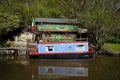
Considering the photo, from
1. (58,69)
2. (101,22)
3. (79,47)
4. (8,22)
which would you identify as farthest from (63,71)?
(8,22)

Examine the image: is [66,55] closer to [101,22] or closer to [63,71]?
[63,71]

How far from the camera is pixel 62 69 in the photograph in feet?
81.3

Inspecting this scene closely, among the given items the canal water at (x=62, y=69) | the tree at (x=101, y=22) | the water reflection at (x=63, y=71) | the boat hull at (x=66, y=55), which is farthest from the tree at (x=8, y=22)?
the water reflection at (x=63, y=71)

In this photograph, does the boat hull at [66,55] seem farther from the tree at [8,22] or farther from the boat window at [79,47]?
the tree at [8,22]

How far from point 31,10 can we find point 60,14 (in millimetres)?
5493

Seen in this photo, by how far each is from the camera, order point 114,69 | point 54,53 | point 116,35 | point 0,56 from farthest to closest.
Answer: point 116,35 → point 0,56 → point 54,53 → point 114,69

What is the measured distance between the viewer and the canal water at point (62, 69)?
69.9 feet

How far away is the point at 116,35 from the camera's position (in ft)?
139

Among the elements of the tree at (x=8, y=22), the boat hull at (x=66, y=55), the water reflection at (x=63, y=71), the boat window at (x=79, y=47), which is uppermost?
the tree at (x=8, y=22)

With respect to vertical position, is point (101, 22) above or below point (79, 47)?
above

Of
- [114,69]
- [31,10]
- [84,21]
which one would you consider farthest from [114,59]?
[31,10]

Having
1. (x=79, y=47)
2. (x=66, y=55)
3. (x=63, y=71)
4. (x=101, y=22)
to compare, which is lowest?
(x=63, y=71)

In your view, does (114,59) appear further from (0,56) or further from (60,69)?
(0,56)

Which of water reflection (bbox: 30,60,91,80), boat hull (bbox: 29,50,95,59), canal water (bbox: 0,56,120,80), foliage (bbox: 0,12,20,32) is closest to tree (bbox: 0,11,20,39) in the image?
foliage (bbox: 0,12,20,32)
